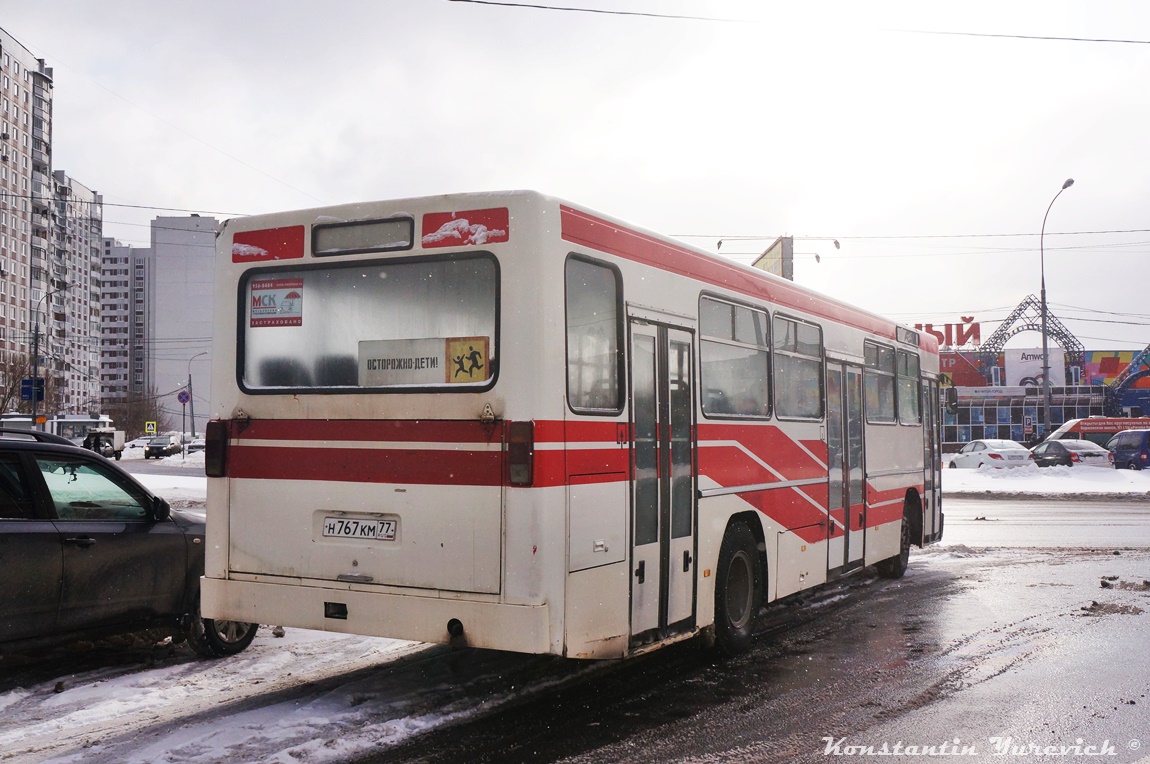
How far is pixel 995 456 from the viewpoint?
1454 inches

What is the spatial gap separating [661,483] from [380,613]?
6.64 feet

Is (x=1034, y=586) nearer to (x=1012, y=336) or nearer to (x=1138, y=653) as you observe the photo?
(x=1138, y=653)

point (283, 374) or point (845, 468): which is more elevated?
point (283, 374)

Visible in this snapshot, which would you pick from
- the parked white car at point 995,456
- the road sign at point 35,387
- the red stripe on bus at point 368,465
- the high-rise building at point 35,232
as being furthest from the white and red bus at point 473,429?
the high-rise building at point 35,232

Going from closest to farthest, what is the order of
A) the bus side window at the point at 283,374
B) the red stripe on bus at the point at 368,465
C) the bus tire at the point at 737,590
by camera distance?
1. the red stripe on bus at the point at 368,465
2. the bus side window at the point at 283,374
3. the bus tire at the point at 737,590

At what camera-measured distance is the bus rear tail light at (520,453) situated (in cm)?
569

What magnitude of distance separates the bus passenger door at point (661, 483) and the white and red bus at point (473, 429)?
20 mm

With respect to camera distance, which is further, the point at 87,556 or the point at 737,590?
the point at 737,590

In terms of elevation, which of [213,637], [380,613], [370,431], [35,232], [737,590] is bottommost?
[213,637]

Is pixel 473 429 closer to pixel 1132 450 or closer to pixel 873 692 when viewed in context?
pixel 873 692

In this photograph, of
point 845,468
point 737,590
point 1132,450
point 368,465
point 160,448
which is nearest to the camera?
point 368,465

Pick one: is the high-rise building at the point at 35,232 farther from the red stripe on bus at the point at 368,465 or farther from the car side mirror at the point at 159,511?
the red stripe on bus at the point at 368,465

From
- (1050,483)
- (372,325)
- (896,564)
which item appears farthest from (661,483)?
(1050,483)

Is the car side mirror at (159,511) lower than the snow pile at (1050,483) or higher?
higher
